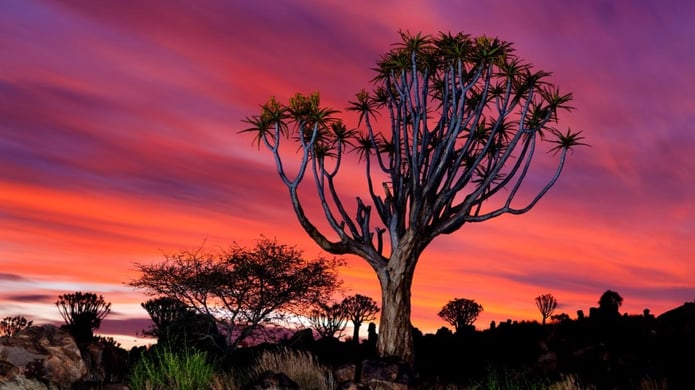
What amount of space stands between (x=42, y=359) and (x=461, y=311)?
1207 inches

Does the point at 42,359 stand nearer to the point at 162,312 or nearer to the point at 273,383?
the point at 273,383

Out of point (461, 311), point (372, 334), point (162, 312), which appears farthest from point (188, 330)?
point (461, 311)

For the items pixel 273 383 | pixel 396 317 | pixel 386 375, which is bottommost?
pixel 273 383

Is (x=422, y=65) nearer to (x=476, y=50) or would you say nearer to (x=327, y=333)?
(x=476, y=50)

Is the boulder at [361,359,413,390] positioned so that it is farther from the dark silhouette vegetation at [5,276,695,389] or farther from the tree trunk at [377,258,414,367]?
the tree trunk at [377,258,414,367]

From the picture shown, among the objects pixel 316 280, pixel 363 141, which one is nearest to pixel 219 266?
pixel 316 280

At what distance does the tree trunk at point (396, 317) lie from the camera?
19391mm

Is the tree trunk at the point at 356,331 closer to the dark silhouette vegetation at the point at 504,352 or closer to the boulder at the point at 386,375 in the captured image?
the dark silhouette vegetation at the point at 504,352

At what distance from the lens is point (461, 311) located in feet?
140

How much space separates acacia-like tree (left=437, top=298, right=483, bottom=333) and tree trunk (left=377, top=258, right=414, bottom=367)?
23.0 meters

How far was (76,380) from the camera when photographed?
14422 mm

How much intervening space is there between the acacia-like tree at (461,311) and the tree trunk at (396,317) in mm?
22959

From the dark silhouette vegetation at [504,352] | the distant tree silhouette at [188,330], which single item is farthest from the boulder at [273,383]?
the distant tree silhouette at [188,330]

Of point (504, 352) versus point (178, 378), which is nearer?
point (178, 378)
